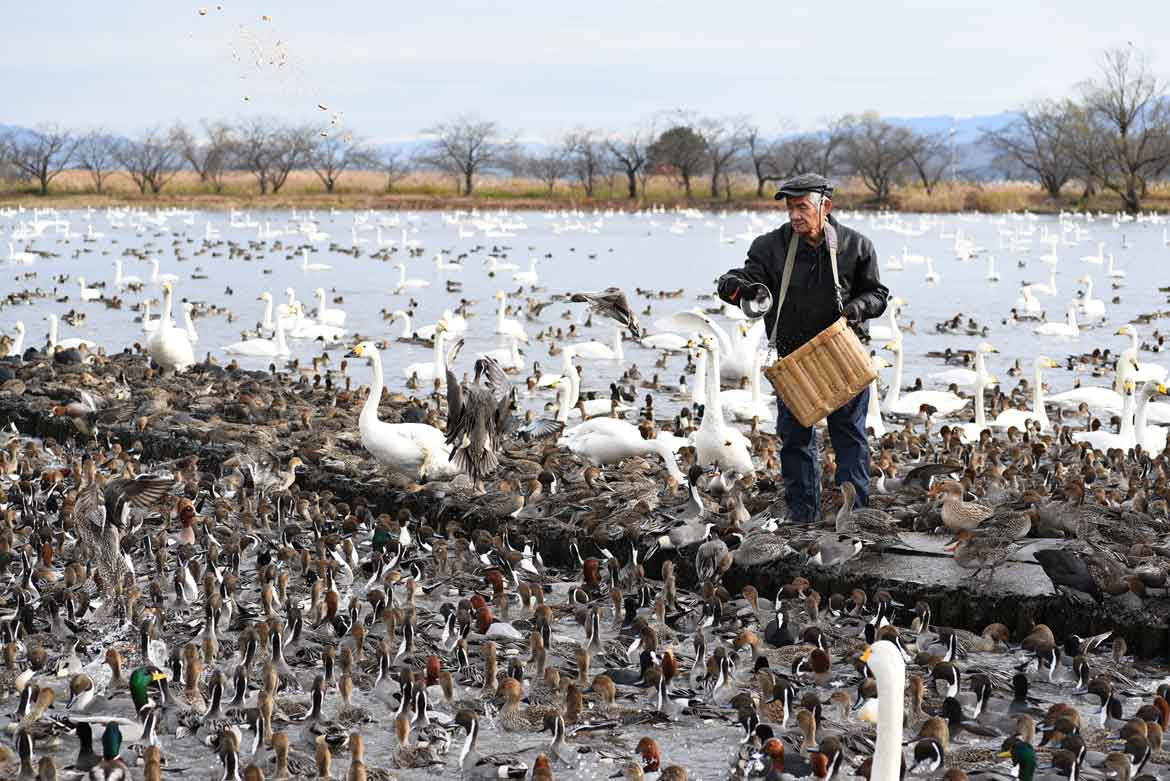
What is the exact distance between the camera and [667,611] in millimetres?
9227

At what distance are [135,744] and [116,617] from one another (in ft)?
7.08

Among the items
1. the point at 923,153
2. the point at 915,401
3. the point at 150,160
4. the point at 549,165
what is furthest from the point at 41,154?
the point at 915,401

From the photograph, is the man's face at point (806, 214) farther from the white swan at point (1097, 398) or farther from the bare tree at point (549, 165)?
the bare tree at point (549, 165)

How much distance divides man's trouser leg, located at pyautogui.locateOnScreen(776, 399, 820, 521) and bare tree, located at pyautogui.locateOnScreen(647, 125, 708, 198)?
8704 centimetres

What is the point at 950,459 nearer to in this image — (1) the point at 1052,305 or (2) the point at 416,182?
(1) the point at 1052,305

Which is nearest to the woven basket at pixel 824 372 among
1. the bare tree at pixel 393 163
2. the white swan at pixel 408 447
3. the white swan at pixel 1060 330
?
the white swan at pixel 408 447

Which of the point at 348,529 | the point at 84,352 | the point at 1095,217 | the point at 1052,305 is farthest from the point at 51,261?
the point at 1095,217

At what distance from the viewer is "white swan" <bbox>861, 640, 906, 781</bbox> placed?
18.5 ft

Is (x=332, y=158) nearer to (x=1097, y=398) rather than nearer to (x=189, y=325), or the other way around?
(x=189, y=325)

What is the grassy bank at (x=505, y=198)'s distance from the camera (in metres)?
79.0

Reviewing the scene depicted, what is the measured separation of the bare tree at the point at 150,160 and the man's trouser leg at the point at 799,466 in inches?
3264

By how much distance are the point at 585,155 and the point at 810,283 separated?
9904cm

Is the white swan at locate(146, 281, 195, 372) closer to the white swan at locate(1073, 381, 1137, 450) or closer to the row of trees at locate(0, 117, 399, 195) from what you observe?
the white swan at locate(1073, 381, 1137, 450)

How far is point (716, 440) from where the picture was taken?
37.4 feet
